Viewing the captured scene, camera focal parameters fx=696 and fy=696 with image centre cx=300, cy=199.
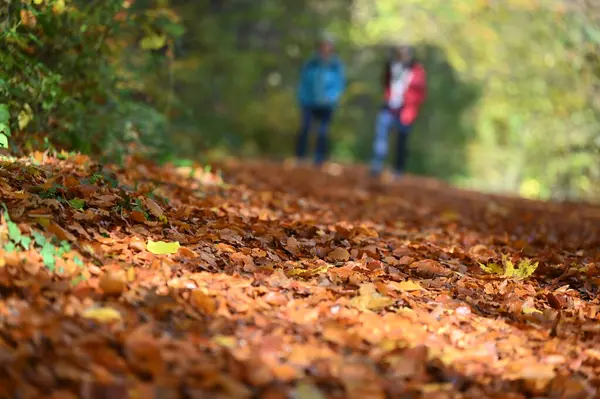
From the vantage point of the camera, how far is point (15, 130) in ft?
15.8

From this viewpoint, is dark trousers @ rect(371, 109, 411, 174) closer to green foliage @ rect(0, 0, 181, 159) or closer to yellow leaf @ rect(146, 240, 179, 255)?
green foliage @ rect(0, 0, 181, 159)

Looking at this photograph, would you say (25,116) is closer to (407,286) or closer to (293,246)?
(293,246)

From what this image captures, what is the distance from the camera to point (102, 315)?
2.59 metres

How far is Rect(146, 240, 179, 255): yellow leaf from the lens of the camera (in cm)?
338

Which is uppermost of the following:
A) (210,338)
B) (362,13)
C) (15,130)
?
(362,13)

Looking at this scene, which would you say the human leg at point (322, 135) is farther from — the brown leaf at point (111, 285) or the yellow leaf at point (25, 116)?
the brown leaf at point (111, 285)

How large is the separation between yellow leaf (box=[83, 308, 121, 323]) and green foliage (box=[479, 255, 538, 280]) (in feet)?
7.30

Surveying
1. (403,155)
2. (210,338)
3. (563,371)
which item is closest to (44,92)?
(210,338)

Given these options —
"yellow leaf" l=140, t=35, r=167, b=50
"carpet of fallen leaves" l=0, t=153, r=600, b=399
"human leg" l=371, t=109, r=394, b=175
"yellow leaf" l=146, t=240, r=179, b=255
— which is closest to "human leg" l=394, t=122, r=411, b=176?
"human leg" l=371, t=109, r=394, b=175

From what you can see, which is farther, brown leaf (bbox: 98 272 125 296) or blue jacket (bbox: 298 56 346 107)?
blue jacket (bbox: 298 56 346 107)

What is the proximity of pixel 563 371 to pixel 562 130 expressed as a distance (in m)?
15.2

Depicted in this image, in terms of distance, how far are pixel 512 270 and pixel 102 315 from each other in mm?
2373

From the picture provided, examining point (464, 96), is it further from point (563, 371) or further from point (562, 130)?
point (563, 371)

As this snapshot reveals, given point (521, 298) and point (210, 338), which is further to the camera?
point (521, 298)
